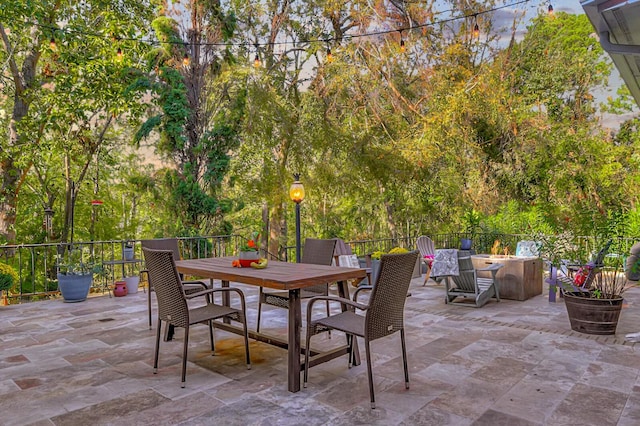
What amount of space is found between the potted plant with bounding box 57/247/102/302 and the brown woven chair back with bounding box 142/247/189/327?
3.70m

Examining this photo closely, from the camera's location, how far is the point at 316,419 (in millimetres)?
2488

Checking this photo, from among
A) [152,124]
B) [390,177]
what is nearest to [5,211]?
[152,124]

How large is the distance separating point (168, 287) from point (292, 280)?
90cm

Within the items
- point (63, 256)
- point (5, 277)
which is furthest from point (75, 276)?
point (63, 256)

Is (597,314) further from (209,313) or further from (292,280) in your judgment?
(209,313)

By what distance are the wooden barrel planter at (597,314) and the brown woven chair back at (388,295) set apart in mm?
2436

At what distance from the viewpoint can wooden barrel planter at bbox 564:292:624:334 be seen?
166 inches

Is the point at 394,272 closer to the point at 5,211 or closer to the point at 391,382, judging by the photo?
the point at 391,382

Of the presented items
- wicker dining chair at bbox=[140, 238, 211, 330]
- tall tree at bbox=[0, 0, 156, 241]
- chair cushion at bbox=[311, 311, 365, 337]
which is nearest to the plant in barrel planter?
chair cushion at bbox=[311, 311, 365, 337]

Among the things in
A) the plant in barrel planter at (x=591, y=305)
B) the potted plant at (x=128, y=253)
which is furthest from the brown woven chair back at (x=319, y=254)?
the potted plant at (x=128, y=253)

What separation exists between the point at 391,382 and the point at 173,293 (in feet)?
5.41

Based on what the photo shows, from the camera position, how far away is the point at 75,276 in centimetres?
618

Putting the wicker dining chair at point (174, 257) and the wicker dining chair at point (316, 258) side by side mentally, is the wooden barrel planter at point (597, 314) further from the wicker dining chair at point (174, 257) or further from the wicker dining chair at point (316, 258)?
the wicker dining chair at point (174, 257)

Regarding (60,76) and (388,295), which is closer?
(388,295)
